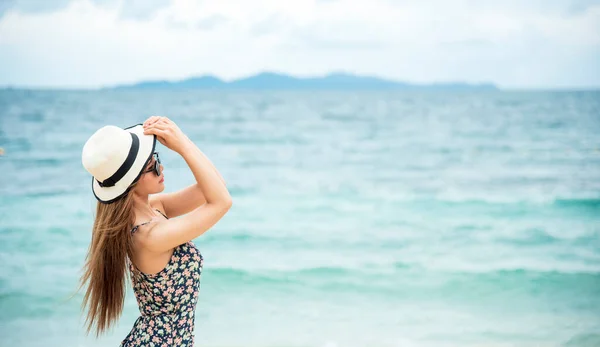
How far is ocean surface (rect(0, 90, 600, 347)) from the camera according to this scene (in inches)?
253

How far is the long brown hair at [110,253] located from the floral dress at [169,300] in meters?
0.08

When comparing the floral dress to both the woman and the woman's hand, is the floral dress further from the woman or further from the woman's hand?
the woman's hand

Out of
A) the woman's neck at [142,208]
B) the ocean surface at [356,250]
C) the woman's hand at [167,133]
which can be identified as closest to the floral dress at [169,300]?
the woman's neck at [142,208]

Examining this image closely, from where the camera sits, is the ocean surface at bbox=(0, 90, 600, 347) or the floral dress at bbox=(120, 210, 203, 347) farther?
the ocean surface at bbox=(0, 90, 600, 347)

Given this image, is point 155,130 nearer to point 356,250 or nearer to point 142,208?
point 142,208

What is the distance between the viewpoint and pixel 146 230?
248cm

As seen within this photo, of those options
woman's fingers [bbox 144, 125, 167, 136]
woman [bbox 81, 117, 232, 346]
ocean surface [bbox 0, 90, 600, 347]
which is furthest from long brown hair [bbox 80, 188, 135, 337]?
ocean surface [bbox 0, 90, 600, 347]

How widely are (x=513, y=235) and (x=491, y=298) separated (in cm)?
339

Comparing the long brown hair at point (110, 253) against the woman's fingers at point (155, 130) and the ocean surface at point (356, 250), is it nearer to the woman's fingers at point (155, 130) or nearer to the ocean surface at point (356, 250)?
the woman's fingers at point (155, 130)

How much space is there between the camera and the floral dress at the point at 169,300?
8.39ft

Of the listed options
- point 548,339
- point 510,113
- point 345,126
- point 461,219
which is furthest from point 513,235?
point 510,113

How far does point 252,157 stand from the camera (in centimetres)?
Answer: 2131

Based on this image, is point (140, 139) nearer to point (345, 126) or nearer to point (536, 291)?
point (536, 291)

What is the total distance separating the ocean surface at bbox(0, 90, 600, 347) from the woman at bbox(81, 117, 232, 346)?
3403 millimetres
